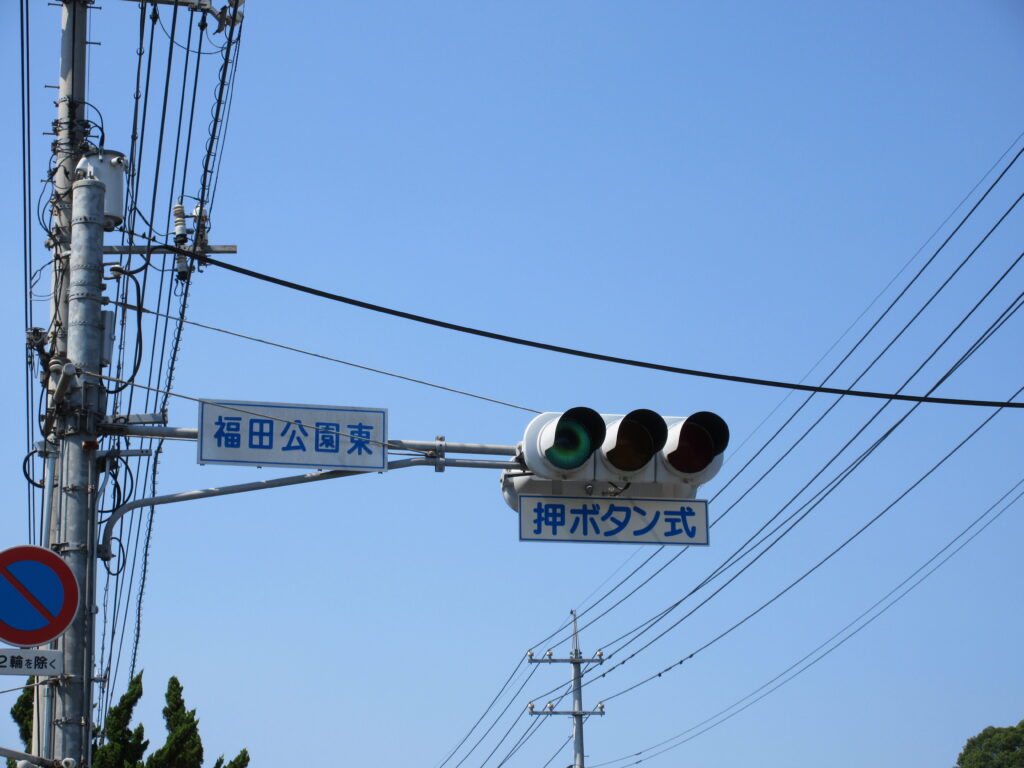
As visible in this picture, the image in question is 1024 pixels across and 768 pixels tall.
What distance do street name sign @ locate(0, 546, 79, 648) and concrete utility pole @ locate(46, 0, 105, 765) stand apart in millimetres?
622

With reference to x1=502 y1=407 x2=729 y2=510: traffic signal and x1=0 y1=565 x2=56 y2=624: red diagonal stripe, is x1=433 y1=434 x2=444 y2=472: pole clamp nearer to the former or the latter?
x1=502 y1=407 x2=729 y2=510: traffic signal

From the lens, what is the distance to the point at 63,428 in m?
8.62

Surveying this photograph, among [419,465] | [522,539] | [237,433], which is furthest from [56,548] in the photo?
[522,539]

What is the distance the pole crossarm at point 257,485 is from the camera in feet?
28.0

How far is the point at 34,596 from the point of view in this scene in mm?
7559

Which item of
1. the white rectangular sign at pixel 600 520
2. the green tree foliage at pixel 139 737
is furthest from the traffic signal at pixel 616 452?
the green tree foliage at pixel 139 737

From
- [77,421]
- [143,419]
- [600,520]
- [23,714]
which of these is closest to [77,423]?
[77,421]

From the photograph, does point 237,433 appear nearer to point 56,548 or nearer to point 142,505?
point 142,505

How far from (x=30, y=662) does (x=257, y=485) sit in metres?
1.89

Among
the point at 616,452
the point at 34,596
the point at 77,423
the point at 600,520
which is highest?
the point at 77,423

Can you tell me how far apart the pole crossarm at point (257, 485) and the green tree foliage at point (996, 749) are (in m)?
58.1

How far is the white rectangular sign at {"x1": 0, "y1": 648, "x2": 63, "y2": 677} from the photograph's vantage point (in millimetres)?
7516

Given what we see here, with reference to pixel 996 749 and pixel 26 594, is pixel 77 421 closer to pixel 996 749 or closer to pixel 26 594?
pixel 26 594

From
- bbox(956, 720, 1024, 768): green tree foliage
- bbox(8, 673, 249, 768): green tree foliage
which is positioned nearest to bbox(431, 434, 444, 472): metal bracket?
bbox(8, 673, 249, 768): green tree foliage
